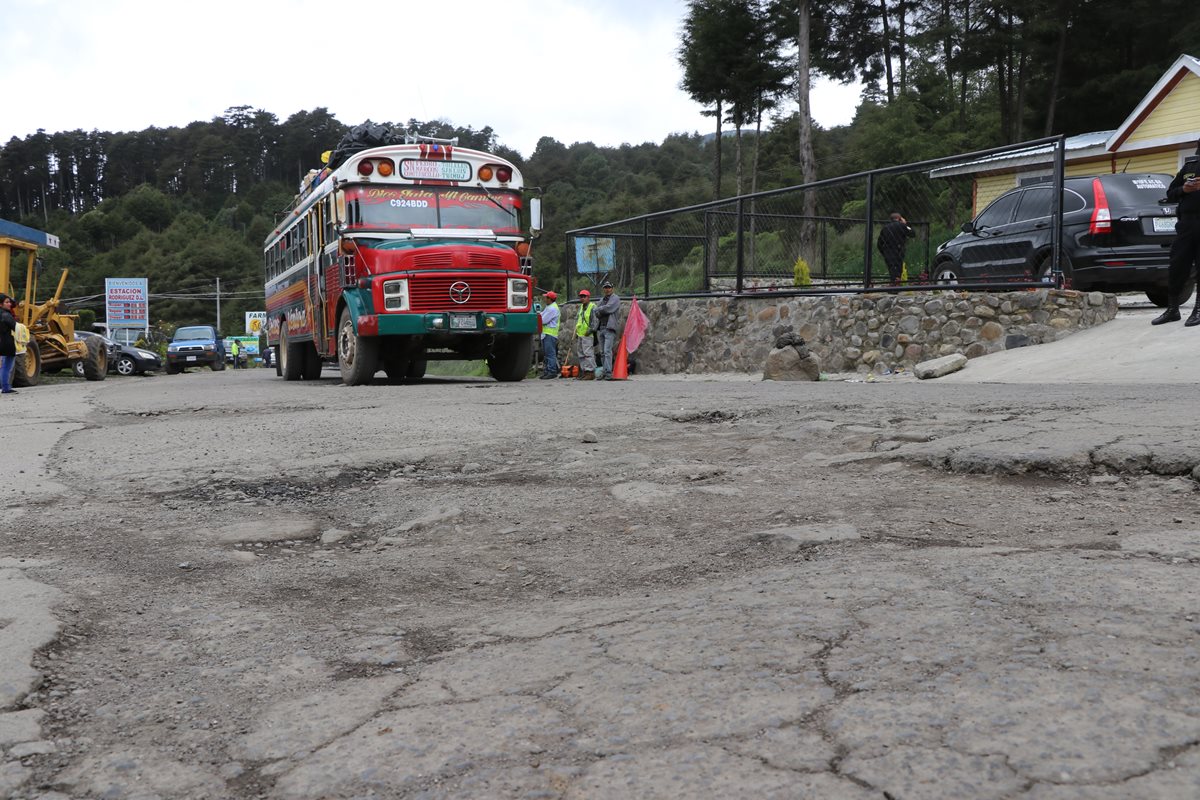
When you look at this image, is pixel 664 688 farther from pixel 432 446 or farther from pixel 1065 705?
pixel 432 446

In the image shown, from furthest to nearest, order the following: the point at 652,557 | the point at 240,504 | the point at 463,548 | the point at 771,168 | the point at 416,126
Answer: the point at 771,168 < the point at 416,126 < the point at 240,504 < the point at 463,548 < the point at 652,557

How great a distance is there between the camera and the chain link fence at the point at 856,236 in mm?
11750

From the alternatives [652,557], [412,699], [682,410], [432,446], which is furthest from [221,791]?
[682,410]

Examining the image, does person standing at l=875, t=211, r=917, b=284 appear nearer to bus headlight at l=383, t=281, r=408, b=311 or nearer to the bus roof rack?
the bus roof rack

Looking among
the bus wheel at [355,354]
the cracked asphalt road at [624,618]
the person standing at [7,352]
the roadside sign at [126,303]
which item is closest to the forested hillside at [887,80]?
the bus wheel at [355,354]

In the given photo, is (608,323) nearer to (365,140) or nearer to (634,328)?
(634,328)

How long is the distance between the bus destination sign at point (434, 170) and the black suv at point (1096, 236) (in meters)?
6.15

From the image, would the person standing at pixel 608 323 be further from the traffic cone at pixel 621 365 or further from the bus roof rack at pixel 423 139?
the bus roof rack at pixel 423 139

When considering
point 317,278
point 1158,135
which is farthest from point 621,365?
point 1158,135

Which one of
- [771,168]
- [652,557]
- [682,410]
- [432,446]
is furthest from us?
[771,168]

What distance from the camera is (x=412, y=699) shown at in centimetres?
219

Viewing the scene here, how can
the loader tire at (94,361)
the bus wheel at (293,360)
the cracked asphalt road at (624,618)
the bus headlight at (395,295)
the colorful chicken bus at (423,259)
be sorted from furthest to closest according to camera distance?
the loader tire at (94,361)
the bus wheel at (293,360)
the colorful chicken bus at (423,259)
the bus headlight at (395,295)
the cracked asphalt road at (624,618)

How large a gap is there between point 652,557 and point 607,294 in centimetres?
1272

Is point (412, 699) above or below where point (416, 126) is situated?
below
